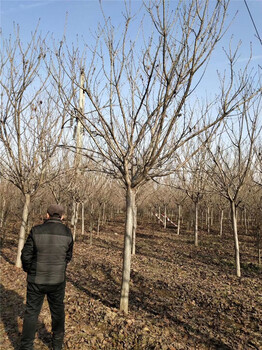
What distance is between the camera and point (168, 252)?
1012cm

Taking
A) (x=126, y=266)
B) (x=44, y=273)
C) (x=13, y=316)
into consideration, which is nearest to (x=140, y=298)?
(x=126, y=266)

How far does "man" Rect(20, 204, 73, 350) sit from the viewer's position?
8.80ft

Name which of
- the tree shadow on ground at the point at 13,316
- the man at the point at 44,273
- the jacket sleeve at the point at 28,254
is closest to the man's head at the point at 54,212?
the man at the point at 44,273

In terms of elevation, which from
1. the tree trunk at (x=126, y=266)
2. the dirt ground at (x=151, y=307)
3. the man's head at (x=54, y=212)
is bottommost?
the dirt ground at (x=151, y=307)

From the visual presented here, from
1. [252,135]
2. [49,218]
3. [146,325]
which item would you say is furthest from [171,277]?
[49,218]

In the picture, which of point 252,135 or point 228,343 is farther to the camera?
point 252,135

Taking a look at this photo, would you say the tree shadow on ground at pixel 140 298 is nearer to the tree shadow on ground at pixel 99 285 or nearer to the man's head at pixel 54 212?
the tree shadow on ground at pixel 99 285

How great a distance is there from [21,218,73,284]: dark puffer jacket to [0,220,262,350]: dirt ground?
0.99 m

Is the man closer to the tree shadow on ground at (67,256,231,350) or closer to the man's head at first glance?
the man's head

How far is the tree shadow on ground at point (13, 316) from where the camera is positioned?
3094 millimetres

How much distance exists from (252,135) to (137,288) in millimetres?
4672

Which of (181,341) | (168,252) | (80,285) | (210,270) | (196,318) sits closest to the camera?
(181,341)

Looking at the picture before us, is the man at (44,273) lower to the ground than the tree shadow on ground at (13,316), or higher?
higher

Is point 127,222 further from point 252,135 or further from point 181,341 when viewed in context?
point 252,135
